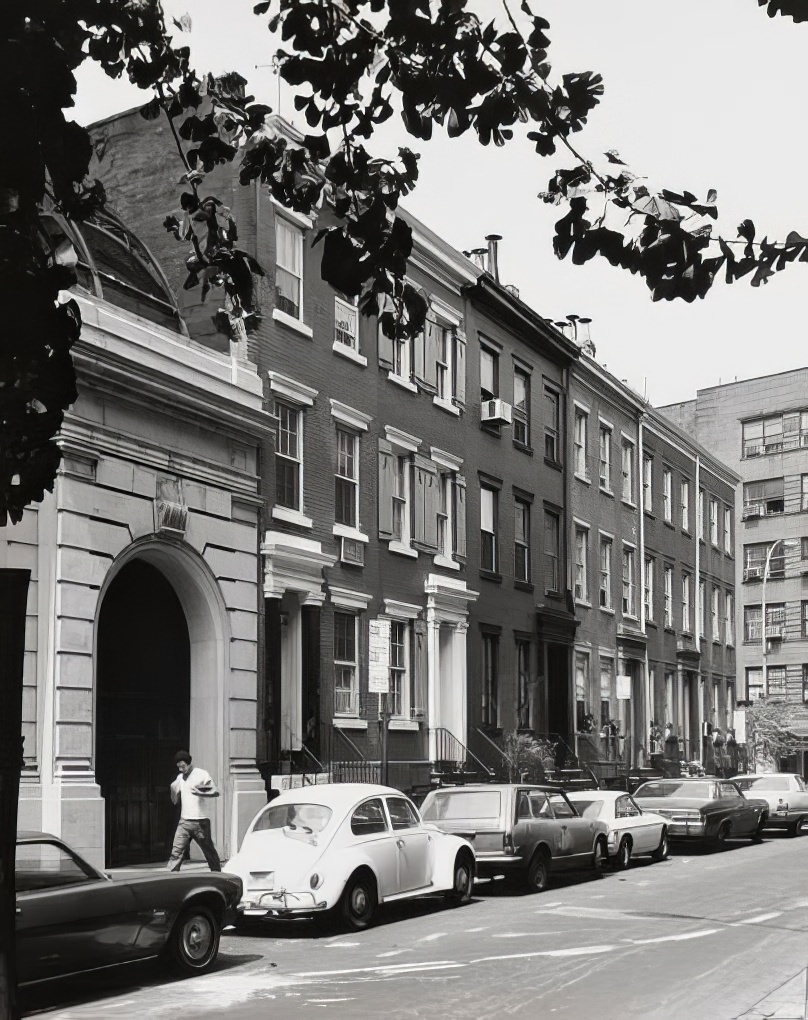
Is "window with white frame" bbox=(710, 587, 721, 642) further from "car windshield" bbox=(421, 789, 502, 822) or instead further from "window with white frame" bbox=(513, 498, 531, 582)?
"car windshield" bbox=(421, 789, 502, 822)

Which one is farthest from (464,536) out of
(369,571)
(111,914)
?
(111,914)

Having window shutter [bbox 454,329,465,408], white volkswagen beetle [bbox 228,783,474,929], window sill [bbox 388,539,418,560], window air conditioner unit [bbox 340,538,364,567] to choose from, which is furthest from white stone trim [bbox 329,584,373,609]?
white volkswagen beetle [bbox 228,783,474,929]

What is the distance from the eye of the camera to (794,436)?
74562 mm

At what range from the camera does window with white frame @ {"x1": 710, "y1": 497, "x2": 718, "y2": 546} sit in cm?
5294

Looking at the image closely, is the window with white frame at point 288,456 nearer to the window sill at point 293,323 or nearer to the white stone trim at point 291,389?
the white stone trim at point 291,389

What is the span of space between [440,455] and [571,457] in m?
8.79

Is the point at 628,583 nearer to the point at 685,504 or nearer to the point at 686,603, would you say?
the point at 686,603

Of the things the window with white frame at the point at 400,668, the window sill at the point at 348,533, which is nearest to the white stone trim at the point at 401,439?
the window sill at the point at 348,533

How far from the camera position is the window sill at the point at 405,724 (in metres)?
28.2

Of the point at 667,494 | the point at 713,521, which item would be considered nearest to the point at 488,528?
the point at 667,494

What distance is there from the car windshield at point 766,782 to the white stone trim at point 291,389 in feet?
48.7

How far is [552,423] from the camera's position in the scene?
125 feet

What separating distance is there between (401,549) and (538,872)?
983 cm

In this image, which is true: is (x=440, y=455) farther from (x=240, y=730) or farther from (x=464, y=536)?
(x=240, y=730)
